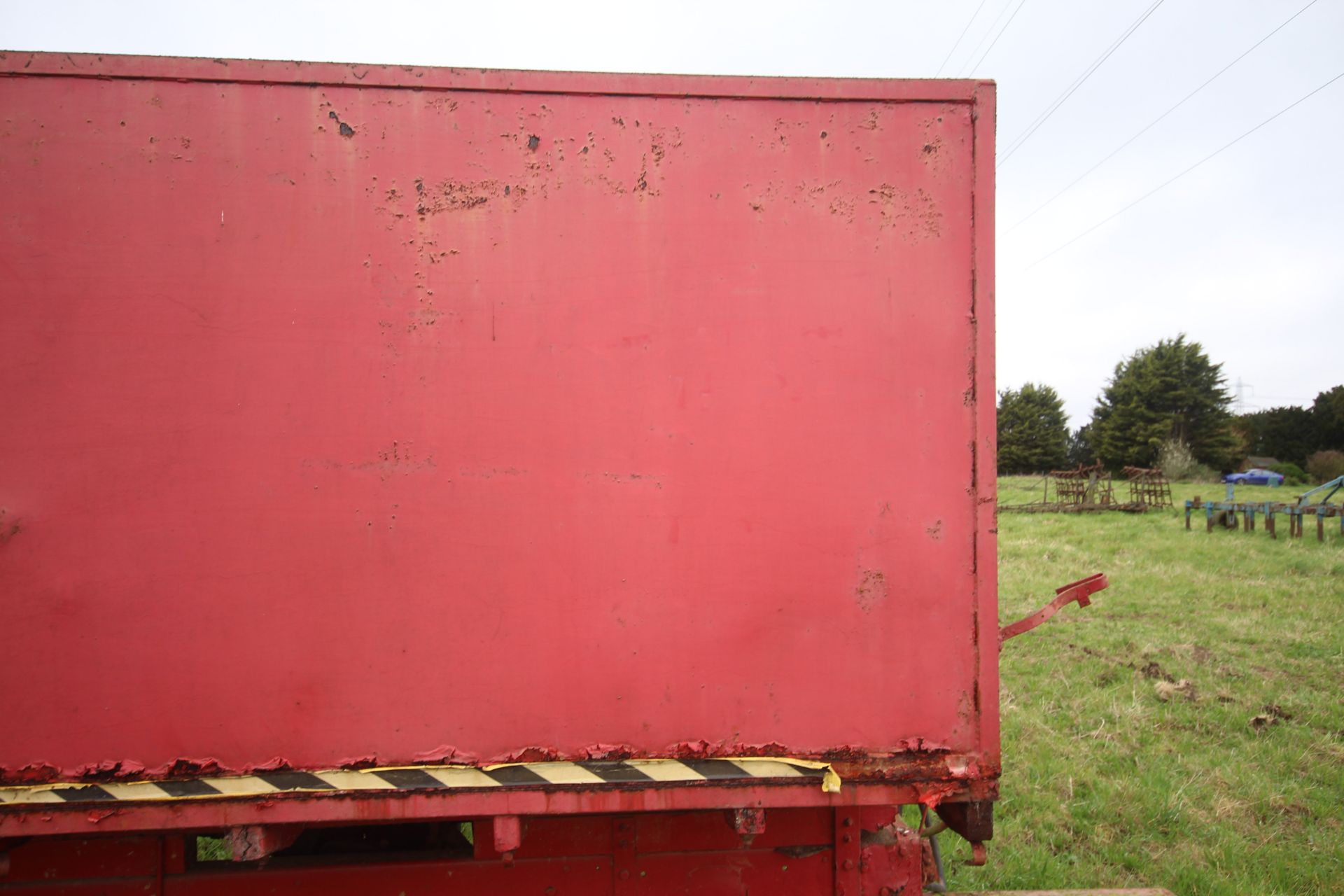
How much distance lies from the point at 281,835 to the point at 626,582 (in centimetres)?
119

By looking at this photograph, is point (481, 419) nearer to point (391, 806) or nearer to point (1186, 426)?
point (391, 806)

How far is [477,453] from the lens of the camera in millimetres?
2006

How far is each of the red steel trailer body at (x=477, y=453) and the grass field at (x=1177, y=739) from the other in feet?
9.16

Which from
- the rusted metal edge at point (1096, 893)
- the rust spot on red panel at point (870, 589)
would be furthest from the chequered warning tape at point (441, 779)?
the rusted metal edge at point (1096, 893)

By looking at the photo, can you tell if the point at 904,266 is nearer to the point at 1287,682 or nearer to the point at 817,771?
the point at 817,771

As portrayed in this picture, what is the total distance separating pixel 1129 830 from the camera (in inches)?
168

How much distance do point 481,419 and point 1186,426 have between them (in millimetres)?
42645

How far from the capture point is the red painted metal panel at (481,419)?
1.95 metres

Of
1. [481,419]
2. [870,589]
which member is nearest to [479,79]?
[481,419]

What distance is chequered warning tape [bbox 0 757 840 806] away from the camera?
1.90m

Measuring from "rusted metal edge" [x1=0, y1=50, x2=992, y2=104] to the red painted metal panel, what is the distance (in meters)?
0.01

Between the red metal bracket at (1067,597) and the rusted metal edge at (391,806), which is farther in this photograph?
the red metal bracket at (1067,597)

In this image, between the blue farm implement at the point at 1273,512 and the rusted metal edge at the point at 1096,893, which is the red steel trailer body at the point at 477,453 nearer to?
the rusted metal edge at the point at 1096,893

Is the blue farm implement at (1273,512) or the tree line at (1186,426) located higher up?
the tree line at (1186,426)
